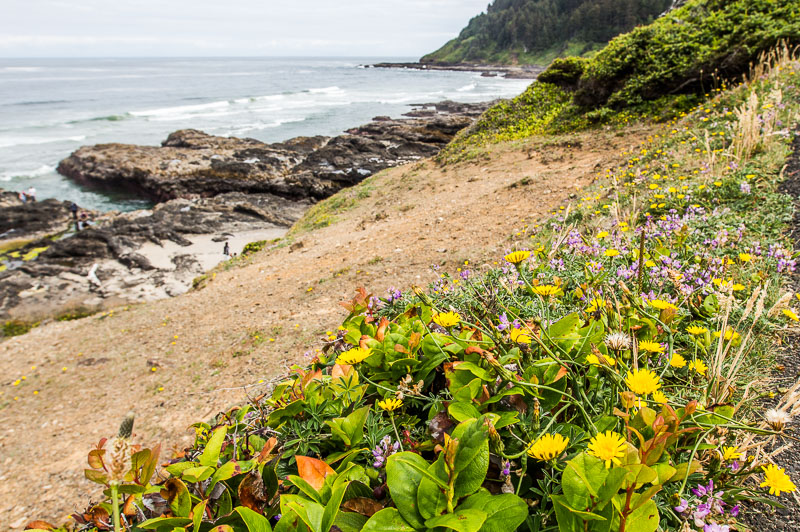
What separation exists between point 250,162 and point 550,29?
8838 centimetres

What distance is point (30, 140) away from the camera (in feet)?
120

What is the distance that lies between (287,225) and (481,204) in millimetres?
12638

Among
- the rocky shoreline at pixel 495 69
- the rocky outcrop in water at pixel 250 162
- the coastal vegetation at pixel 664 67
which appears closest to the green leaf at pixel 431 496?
the coastal vegetation at pixel 664 67

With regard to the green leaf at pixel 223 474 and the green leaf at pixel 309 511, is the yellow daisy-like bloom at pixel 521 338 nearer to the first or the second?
the green leaf at pixel 309 511

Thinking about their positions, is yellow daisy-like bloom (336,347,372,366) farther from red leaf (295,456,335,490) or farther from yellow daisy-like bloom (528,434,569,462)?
yellow daisy-like bloom (528,434,569,462)

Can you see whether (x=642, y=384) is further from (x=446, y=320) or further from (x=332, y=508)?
(x=332, y=508)

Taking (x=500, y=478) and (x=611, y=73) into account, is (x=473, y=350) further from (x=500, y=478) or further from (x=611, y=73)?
(x=611, y=73)

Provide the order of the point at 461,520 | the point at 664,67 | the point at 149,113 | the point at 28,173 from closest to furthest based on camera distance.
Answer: the point at 461,520, the point at 664,67, the point at 28,173, the point at 149,113

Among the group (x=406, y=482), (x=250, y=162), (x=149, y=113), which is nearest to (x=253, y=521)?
(x=406, y=482)

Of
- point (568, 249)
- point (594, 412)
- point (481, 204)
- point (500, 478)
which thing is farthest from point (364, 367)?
point (481, 204)

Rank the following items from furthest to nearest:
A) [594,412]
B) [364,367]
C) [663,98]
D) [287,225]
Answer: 1. [287,225]
2. [663,98]
3. [364,367]
4. [594,412]

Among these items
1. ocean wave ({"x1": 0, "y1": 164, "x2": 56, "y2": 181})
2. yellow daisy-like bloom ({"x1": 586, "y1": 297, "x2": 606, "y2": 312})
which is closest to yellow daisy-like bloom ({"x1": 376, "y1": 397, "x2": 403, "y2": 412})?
yellow daisy-like bloom ({"x1": 586, "y1": 297, "x2": 606, "y2": 312})

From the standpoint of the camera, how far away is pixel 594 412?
4.20ft

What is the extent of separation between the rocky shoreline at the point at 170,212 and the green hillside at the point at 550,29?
65965 mm
